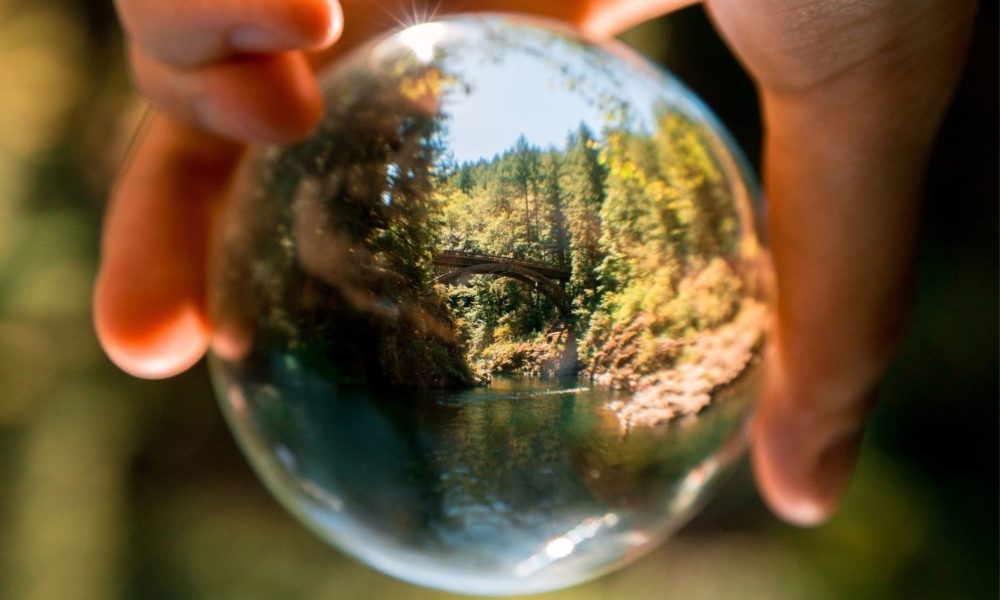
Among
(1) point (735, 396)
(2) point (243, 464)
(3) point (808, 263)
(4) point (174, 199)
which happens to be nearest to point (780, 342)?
(3) point (808, 263)

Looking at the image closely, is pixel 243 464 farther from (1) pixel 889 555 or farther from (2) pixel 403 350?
(2) pixel 403 350

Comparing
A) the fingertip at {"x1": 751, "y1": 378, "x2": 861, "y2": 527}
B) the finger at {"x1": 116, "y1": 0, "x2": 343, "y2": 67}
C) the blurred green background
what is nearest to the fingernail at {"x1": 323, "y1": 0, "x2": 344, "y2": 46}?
the finger at {"x1": 116, "y1": 0, "x2": 343, "y2": 67}

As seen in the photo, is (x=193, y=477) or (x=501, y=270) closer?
(x=501, y=270)

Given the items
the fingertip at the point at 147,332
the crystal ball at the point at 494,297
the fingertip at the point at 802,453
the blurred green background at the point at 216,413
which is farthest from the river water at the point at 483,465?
the blurred green background at the point at 216,413

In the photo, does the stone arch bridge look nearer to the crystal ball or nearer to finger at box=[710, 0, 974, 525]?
the crystal ball

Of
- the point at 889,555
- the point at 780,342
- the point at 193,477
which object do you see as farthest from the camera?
the point at 193,477

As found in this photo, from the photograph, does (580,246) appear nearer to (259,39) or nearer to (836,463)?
(259,39)

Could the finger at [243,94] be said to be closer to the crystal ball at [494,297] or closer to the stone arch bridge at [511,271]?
the crystal ball at [494,297]
